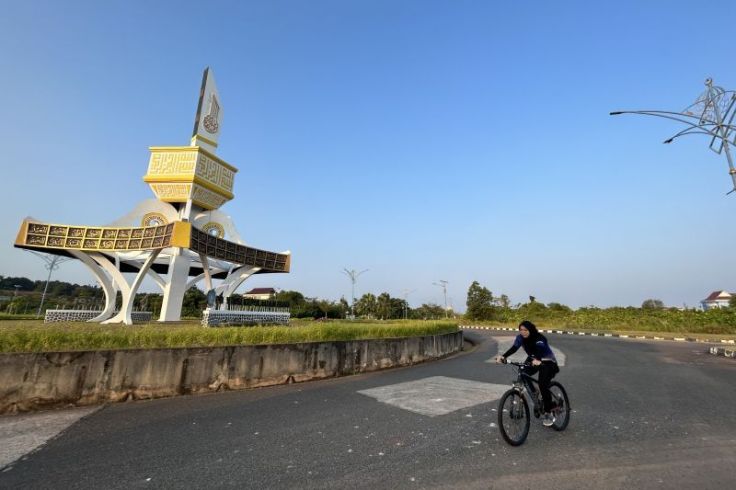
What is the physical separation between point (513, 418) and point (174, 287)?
2394cm

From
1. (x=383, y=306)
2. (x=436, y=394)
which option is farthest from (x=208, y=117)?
(x=383, y=306)

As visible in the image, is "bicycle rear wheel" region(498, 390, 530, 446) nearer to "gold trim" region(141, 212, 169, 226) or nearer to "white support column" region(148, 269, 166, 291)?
"white support column" region(148, 269, 166, 291)

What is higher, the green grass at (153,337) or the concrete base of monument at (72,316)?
the green grass at (153,337)

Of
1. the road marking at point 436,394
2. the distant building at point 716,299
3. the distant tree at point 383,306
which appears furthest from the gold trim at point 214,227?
the distant building at point 716,299

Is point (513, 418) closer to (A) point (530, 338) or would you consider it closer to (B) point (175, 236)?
(A) point (530, 338)

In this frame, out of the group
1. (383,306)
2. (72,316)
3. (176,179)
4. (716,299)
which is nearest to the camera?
(72,316)

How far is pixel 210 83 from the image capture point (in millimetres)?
29922

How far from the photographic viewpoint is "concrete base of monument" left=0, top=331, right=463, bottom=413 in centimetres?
648

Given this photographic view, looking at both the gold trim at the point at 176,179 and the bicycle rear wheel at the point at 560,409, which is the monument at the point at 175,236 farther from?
the bicycle rear wheel at the point at 560,409

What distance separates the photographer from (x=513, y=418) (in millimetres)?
5020

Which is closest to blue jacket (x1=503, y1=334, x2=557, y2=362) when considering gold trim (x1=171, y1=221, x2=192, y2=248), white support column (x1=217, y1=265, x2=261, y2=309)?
gold trim (x1=171, y1=221, x2=192, y2=248)

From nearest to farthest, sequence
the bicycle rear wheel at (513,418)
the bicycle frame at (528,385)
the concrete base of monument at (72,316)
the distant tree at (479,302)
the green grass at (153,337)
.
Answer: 1. the bicycle rear wheel at (513,418)
2. the bicycle frame at (528,385)
3. the green grass at (153,337)
4. the concrete base of monument at (72,316)
5. the distant tree at (479,302)

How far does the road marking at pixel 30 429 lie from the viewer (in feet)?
15.3

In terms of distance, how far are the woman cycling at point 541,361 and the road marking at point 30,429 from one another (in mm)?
6720
